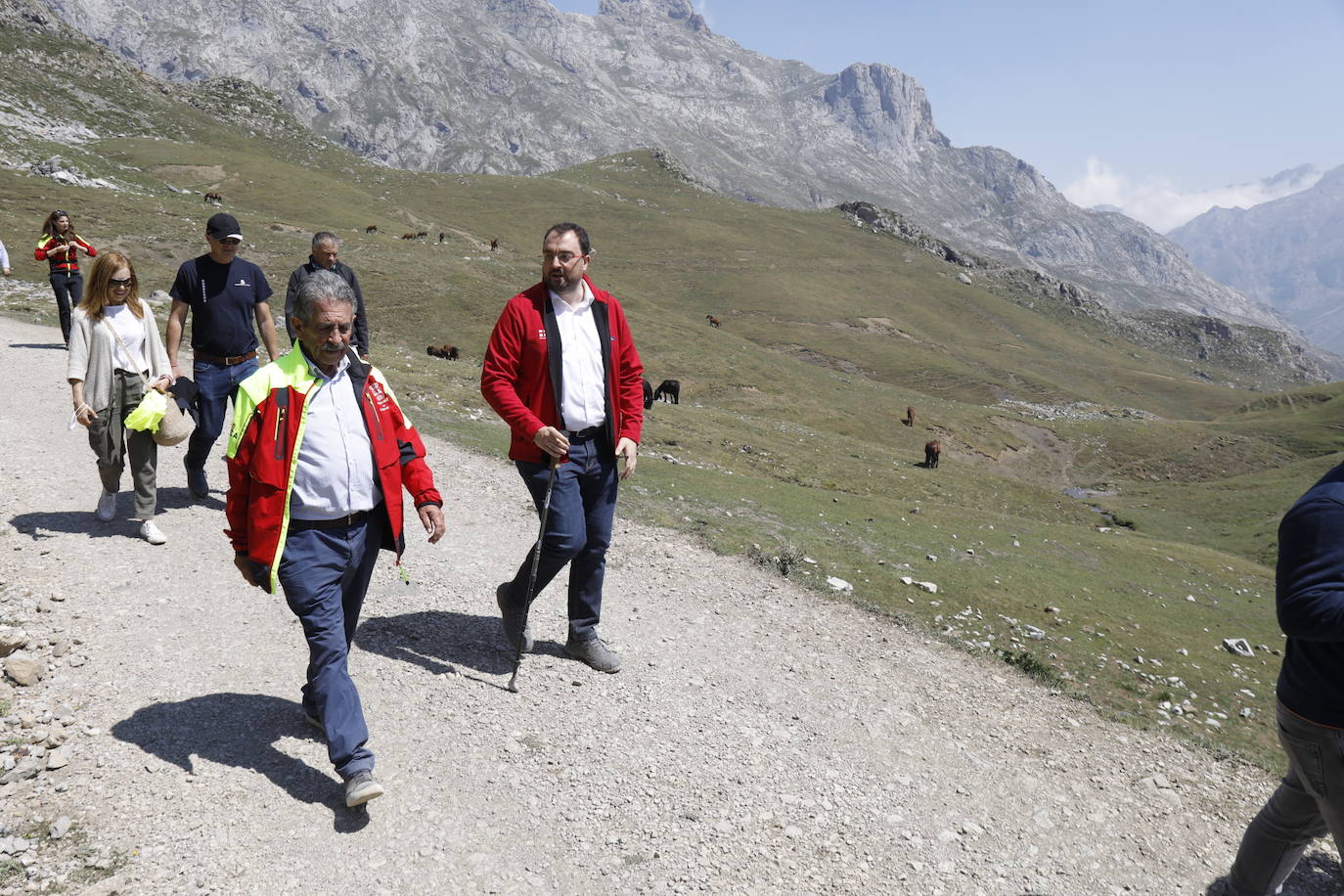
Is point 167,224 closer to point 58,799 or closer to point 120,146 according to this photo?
point 58,799

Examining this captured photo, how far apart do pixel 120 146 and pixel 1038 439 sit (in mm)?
94469

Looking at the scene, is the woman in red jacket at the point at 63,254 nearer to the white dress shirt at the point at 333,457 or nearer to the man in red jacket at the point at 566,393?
the man in red jacket at the point at 566,393

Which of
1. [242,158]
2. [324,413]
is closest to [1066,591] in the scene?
[324,413]

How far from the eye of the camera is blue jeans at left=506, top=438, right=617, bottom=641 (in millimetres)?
6383

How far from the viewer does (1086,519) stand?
2886 cm

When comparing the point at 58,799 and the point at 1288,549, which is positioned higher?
the point at 1288,549

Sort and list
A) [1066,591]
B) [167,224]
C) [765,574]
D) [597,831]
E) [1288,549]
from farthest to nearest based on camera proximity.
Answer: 1. [167,224]
2. [1066,591]
3. [765,574]
4. [597,831]
5. [1288,549]

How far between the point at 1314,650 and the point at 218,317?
33.4ft

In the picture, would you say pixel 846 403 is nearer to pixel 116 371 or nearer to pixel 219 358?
pixel 219 358

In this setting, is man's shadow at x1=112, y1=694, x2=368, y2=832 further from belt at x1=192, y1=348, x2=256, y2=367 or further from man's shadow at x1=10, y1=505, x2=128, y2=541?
belt at x1=192, y1=348, x2=256, y2=367

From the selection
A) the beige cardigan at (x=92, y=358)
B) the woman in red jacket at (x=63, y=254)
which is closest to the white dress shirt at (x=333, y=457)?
the beige cardigan at (x=92, y=358)

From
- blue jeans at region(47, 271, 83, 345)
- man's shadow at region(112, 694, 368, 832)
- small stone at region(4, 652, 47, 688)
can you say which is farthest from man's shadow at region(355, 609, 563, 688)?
blue jeans at region(47, 271, 83, 345)

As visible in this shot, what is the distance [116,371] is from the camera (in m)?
8.37

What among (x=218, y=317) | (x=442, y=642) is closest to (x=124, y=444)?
(x=218, y=317)
